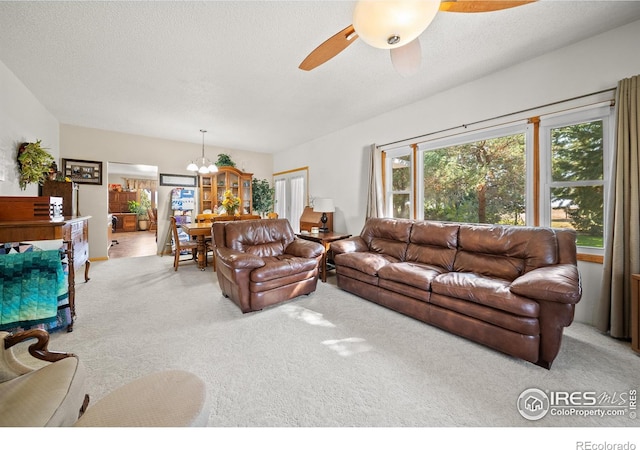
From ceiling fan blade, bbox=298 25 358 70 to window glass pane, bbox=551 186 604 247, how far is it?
103 inches

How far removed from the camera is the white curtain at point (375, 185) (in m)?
→ 4.05

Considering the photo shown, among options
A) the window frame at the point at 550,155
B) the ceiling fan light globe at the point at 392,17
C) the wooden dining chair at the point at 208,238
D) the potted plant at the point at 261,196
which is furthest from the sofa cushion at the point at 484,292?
the potted plant at the point at 261,196

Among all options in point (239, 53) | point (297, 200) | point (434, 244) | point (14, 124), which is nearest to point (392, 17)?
point (239, 53)

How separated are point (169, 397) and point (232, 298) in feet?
7.13

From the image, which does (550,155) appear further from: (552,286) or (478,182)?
(552,286)

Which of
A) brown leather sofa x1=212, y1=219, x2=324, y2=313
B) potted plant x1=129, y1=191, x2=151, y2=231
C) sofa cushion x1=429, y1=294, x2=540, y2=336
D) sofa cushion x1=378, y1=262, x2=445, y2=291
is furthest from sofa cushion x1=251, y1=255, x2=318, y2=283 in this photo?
potted plant x1=129, y1=191, x2=151, y2=231

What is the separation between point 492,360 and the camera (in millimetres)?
1816

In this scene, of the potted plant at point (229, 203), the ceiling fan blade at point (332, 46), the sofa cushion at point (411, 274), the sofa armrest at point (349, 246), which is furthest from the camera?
the potted plant at point (229, 203)

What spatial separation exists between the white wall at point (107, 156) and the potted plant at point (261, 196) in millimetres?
1436

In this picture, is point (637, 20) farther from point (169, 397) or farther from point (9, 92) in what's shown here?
point (9, 92)

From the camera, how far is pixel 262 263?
2.65 meters

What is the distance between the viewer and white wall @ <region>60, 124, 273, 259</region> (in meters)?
4.68

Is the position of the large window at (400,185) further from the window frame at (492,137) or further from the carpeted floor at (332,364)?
the carpeted floor at (332,364)

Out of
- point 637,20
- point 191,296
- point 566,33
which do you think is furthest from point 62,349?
point 637,20
